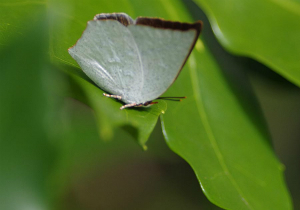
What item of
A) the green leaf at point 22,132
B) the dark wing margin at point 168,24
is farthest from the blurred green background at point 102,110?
the dark wing margin at point 168,24

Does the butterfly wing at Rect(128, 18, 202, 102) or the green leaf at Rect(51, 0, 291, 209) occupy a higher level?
the butterfly wing at Rect(128, 18, 202, 102)

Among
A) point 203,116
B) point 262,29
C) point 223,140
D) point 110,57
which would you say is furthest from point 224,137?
point 110,57

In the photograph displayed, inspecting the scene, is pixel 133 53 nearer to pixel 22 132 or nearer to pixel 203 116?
pixel 203 116

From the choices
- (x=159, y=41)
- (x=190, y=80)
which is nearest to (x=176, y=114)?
(x=190, y=80)

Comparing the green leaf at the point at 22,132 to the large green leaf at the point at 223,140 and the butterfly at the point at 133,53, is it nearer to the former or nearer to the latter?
the butterfly at the point at 133,53

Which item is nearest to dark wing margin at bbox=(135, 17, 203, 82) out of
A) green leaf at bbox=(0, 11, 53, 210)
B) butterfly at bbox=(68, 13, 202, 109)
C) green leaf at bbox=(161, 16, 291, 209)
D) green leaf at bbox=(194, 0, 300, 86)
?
butterfly at bbox=(68, 13, 202, 109)

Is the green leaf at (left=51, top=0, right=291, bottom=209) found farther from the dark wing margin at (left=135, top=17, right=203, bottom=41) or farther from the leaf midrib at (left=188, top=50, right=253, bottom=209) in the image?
the dark wing margin at (left=135, top=17, right=203, bottom=41)

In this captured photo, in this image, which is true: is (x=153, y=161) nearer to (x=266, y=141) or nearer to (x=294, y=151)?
(x=294, y=151)
